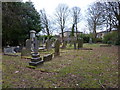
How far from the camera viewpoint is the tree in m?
12.9

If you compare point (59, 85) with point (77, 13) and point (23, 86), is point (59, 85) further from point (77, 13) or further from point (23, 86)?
point (77, 13)

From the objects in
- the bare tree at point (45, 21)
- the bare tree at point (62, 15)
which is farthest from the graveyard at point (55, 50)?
the bare tree at point (45, 21)

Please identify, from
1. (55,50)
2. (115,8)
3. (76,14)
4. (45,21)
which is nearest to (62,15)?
(76,14)

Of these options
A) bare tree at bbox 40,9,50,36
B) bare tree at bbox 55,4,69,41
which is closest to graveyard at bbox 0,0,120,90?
bare tree at bbox 55,4,69,41

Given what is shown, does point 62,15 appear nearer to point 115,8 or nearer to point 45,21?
point 45,21

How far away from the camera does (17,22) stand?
540 inches

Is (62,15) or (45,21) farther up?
(62,15)

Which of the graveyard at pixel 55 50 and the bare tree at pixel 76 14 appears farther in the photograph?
the bare tree at pixel 76 14

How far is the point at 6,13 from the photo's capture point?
11672 mm

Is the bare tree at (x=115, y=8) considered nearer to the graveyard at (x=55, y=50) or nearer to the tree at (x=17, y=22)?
the graveyard at (x=55, y=50)

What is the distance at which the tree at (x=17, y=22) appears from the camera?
12859mm

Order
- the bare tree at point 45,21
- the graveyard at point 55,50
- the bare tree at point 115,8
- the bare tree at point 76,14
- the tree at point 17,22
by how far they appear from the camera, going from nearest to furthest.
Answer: the graveyard at point 55,50 → the tree at point 17,22 → the bare tree at point 115,8 → the bare tree at point 45,21 → the bare tree at point 76,14

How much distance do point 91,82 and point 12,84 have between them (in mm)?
2616

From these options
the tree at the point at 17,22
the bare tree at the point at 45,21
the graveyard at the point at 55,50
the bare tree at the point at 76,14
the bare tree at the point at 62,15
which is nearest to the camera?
the graveyard at the point at 55,50
